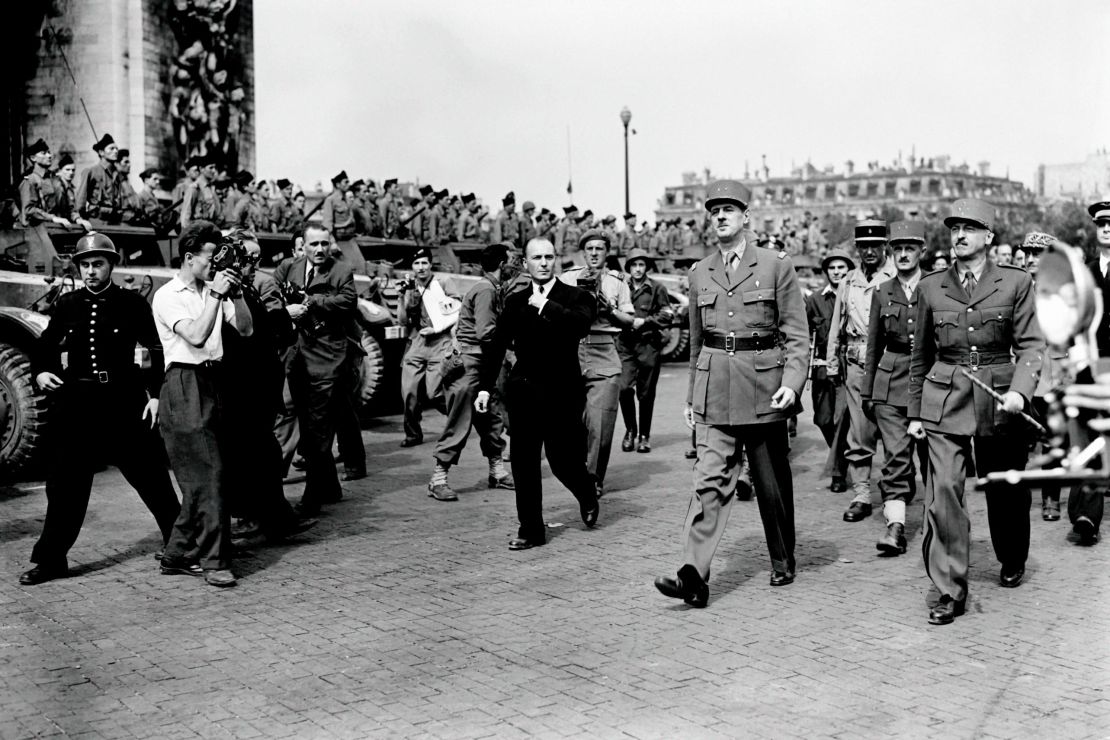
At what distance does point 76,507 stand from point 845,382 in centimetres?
517

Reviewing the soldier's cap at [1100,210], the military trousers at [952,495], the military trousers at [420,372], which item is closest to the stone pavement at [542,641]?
the military trousers at [952,495]

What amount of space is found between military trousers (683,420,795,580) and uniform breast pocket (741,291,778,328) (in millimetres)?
519

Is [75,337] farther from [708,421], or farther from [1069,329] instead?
[1069,329]

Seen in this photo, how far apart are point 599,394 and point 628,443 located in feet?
9.91

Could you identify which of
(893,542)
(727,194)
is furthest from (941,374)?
(893,542)

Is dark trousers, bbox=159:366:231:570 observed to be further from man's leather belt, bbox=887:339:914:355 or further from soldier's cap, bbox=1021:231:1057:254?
soldier's cap, bbox=1021:231:1057:254

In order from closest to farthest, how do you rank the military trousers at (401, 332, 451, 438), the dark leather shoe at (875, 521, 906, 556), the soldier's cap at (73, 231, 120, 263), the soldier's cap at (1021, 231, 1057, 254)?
1. the soldier's cap at (73, 231, 120, 263)
2. the dark leather shoe at (875, 521, 906, 556)
3. the military trousers at (401, 332, 451, 438)
4. the soldier's cap at (1021, 231, 1057, 254)

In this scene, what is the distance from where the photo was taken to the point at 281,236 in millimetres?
17203

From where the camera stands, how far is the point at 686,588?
21.0 ft

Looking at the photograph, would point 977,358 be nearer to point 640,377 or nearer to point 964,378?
point 964,378

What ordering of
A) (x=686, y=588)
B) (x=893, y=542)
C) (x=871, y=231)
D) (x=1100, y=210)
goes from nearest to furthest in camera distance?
(x=686, y=588) → (x=893, y=542) → (x=1100, y=210) → (x=871, y=231)

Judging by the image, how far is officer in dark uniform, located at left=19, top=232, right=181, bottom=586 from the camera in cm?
723

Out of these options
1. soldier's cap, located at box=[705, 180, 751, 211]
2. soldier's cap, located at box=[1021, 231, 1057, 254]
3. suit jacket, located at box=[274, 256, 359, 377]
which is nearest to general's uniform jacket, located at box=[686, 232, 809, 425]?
soldier's cap, located at box=[705, 180, 751, 211]

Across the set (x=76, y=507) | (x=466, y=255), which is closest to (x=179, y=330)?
(x=76, y=507)
